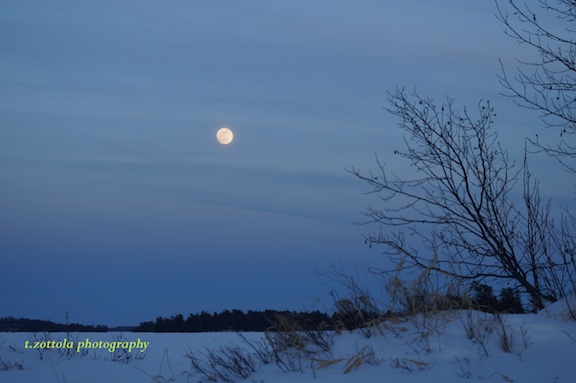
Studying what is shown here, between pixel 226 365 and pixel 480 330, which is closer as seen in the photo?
pixel 480 330

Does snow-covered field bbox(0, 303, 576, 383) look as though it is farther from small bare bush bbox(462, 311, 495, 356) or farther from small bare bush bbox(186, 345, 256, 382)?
small bare bush bbox(186, 345, 256, 382)

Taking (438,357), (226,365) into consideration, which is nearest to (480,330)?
(438,357)

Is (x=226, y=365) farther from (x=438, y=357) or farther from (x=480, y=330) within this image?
(x=480, y=330)

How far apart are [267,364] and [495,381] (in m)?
2.30

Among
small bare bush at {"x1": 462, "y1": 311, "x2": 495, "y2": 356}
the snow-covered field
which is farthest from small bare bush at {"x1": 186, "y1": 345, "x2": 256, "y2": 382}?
small bare bush at {"x1": 462, "y1": 311, "x2": 495, "y2": 356}

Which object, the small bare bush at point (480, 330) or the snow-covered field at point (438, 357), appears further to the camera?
the small bare bush at point (480, 330)

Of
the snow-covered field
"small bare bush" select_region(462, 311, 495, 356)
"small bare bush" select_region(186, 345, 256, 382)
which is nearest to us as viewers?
the snow-covered field

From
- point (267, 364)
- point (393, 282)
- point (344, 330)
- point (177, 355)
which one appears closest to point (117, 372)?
point (177, 355)

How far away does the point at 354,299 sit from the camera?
6.83 meters

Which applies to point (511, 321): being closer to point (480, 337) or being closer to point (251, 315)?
point (480, 337)

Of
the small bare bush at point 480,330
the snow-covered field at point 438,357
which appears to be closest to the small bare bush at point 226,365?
the snow-covered field at point 438,357

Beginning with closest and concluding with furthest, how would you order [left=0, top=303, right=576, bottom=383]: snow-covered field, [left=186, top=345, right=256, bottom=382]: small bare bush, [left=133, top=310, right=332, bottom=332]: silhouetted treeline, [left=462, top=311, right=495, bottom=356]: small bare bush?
[left=0, top=303, right=576, bottom=383]: snow-covered field
[left=462, top=311, right=495, bottom=356]: small bare bush
[left=186, top=345, right=256, bottom=382]: small bare bush
[left=133, top=310, right=332, bottom=332]: silhouetted treeline

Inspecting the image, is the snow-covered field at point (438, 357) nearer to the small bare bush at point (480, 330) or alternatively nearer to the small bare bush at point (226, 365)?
the small bare bush at point (480, 330)

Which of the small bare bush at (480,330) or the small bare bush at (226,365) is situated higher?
the small bare bush at (480,330)
